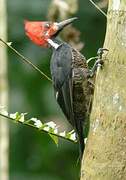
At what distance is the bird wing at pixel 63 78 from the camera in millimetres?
3713

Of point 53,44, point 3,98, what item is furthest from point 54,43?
point 3,98

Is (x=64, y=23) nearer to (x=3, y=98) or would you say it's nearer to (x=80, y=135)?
(x=3, y=98)

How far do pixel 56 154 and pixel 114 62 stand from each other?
2.94m

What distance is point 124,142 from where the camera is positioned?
8.82 feet

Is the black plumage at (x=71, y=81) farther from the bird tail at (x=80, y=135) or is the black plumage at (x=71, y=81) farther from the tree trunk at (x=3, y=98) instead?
the tree trunk at (x=3, y=98)

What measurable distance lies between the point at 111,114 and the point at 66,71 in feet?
3.88

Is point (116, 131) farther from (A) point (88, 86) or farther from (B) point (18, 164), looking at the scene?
(B) point (18, 164)

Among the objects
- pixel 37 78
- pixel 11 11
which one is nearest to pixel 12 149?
pixel 37 78

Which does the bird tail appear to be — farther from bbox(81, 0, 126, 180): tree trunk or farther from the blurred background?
the blurred background

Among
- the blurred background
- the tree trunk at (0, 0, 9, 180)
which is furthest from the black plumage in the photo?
the blurred background

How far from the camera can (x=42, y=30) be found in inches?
153

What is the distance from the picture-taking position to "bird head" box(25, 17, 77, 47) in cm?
376

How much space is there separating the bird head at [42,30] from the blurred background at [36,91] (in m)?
1.39

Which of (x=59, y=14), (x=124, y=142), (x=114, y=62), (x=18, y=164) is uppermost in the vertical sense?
(x=59, y=14)
